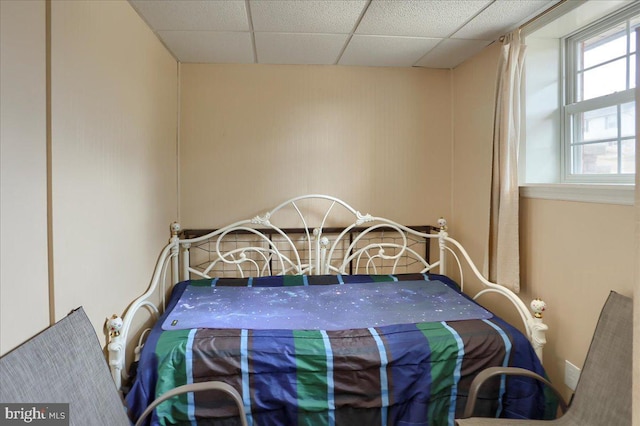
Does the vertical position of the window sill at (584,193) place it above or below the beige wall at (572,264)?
above

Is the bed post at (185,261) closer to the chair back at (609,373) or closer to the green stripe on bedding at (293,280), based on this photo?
the green stripe on bedding at (293,280)

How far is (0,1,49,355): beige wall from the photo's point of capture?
0.95 meters

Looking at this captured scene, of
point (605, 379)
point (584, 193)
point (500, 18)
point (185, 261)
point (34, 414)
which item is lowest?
point (605, 379)

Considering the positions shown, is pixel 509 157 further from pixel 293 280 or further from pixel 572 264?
pixel 293 280

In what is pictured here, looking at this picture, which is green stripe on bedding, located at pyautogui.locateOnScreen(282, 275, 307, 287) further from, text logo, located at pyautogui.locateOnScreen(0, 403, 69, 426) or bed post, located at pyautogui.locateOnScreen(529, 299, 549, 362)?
text logo, located at pyautogui.locateOnScreen(0, 403, 69, 426)

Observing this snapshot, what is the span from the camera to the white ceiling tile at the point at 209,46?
6.88ft

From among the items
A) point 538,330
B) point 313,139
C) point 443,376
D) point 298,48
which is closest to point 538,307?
point 538,330

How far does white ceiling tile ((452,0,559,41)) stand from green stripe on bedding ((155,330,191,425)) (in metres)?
2.20

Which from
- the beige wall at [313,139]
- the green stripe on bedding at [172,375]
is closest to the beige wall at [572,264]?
the beige wall at [313,139]

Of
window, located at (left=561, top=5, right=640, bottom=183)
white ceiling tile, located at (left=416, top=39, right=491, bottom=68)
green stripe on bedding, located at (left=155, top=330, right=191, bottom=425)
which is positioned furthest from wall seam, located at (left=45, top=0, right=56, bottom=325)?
window, located at (left=561, top=5, right=640, bottom=183)

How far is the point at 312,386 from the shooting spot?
1476 mm

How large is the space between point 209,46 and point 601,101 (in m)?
2.23

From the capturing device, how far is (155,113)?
2.11 meters

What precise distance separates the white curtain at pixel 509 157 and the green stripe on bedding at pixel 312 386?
1.17 meters
